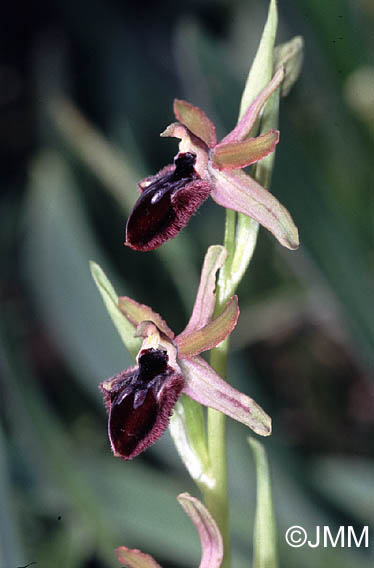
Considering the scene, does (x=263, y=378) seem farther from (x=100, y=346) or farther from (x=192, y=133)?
(x=192, y=133)

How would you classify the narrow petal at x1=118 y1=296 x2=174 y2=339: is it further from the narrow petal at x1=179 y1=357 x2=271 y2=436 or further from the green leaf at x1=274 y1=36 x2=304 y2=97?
the green leaf at x1=274 y1=36 x2=304 y2=97

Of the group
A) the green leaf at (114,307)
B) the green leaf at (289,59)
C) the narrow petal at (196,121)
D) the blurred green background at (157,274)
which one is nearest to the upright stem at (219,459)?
the green leaf at (114,307)

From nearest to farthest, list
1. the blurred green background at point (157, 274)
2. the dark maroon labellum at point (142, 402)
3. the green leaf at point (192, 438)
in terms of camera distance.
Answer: the dark maroon labellum at point (142, 402), the green leaf at point (192, 438), the blurred green background at point (157, 274)

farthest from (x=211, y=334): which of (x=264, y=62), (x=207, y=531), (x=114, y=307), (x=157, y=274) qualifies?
(x=157, y=274)

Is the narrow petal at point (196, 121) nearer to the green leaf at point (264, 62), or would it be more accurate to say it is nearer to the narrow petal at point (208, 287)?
the green leaf at point (264, 62)

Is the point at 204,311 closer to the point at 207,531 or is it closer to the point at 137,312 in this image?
the point at 137,312

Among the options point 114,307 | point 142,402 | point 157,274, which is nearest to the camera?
point 142,402

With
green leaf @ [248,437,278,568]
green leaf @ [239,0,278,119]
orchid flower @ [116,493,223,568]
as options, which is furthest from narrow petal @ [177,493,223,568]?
green leaf @ [239,0,278,119]

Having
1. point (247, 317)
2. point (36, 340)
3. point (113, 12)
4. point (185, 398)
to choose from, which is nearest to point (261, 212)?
point (185, 398)
